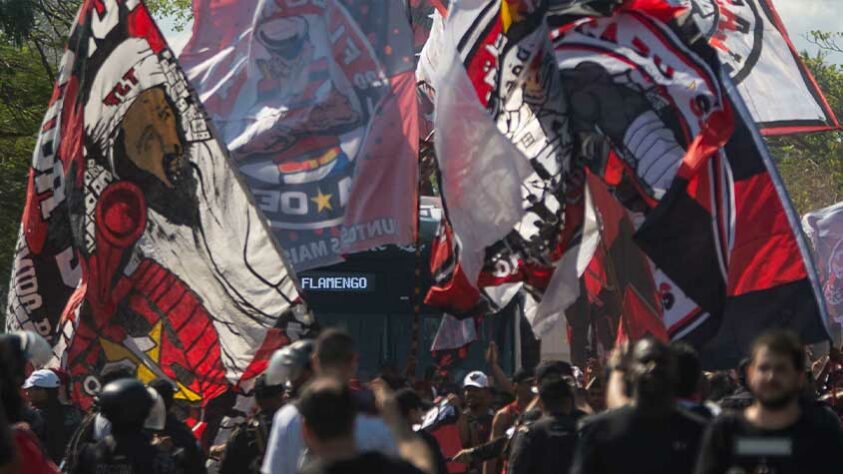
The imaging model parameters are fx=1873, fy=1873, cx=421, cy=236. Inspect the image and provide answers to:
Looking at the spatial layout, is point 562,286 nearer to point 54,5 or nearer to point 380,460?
point 380,460

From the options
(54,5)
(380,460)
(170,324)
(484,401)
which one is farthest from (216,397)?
(54,5)

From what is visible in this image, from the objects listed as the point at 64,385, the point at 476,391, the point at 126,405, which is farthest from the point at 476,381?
the point at 126,405

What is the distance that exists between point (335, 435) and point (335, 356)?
1.35m

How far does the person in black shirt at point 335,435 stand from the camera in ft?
17.8

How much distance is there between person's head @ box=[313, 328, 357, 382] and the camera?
679 centimetres

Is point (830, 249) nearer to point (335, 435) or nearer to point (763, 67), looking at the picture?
point (763, 67)

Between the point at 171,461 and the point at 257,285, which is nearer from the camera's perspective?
the point at 171,461

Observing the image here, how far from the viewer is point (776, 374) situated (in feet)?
21.3

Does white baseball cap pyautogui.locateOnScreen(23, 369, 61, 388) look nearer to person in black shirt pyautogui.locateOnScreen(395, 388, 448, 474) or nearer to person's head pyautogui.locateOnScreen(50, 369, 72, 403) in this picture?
person's head pyautogui.locateOnScreen(50, 369, 72, 403)

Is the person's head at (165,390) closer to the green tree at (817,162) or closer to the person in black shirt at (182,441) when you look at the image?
the person in black shirt at (182,441)

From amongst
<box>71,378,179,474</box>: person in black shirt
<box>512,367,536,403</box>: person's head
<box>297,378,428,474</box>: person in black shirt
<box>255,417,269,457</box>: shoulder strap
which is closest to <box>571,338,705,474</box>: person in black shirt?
<box>297,378,428,474</box>: person in black shirt

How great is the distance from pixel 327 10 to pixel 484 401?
221 inches

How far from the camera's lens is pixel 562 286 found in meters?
15.1

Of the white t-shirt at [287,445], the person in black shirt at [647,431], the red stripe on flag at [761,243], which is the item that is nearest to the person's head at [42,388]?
the red stripe on flag at [761,243]
